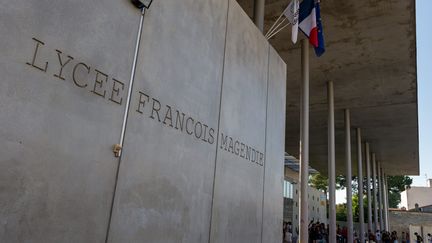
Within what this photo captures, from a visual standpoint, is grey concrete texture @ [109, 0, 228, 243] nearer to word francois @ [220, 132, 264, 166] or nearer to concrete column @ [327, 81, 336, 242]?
word francois @ [220, 132, 264, 166]

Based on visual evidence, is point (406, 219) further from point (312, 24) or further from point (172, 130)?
point (172, 130)

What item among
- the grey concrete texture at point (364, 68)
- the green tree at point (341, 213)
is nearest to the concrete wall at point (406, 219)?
the green tree at point (341, 213)

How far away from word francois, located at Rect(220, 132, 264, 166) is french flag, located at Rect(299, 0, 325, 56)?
14.4 ft

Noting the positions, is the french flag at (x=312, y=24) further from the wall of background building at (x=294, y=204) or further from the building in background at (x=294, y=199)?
the wall of background building at (x=294, y=204)

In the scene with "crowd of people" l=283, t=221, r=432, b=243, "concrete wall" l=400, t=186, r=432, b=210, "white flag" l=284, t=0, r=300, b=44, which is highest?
"concrete wall" l=400, t=186, r=432, b=210

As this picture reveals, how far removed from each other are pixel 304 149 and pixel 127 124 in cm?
1259

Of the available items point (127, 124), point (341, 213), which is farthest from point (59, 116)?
point (341, 213)

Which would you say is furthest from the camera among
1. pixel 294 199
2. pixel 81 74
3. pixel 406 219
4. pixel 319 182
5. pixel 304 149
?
pixel 319 182

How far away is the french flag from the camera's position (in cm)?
1076

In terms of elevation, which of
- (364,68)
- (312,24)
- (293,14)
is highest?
(364,68)

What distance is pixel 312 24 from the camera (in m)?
10.9

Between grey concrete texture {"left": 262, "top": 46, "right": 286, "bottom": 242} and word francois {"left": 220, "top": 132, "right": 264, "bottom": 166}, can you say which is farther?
grey concrete texture {"left": 262, "top": 46, "right": 286, "bottom": 242}

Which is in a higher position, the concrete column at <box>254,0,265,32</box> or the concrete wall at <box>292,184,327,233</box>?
the concrete column at <box>254,0,265,32</box>

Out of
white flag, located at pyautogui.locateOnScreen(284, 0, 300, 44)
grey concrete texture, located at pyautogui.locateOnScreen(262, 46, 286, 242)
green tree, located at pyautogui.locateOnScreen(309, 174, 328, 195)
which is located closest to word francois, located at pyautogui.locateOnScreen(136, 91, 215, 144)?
grey concrete texture, located at pyautogui.locateOnScreen(262, 46, 286, 242)
